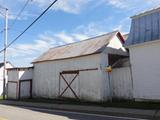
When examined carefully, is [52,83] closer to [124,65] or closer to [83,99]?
[83,99]

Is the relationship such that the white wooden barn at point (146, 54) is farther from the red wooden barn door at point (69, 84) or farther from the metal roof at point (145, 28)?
the red wooden barn door at point (69, 84)

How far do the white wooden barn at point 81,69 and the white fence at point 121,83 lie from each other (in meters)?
0.58

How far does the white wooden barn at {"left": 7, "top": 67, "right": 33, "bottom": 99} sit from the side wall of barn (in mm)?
690

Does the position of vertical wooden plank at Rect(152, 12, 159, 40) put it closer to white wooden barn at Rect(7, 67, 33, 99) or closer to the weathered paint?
the weathered paint

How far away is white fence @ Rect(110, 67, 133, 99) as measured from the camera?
20891mm

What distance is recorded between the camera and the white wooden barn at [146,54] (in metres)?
18.6

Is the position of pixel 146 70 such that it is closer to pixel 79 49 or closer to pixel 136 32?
pixel 136 32

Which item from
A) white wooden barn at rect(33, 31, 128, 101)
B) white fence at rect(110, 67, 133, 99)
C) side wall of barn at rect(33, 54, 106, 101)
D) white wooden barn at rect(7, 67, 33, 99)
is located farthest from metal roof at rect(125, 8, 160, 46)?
white wooden barn at rect(7, 67, 33, 99)

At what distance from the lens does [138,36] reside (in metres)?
20.0

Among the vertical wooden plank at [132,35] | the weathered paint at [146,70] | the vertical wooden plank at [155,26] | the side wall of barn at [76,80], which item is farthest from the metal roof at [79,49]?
the vertical wooden plank at [155,26]

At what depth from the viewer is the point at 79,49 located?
2731 centimetres

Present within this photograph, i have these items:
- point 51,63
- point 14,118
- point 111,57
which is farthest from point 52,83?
point 14,118

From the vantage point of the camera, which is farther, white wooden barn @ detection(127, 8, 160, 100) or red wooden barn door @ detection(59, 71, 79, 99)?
red wooden barn door @ detection(59, 71, 79, 99)

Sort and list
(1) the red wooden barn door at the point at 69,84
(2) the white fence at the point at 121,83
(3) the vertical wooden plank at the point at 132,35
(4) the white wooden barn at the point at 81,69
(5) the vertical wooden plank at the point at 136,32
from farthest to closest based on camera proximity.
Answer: (1) the red wooden barn door at the point at 69,84
(4) the white wooden barn at the point at 81,69
(2) the white fence at the point at 121,83
(3) the vertical wooden plank at the point at 132,35
(5) the vertical wooden plank at the point at 136,32
